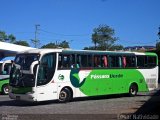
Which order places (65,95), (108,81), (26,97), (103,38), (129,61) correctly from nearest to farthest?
(26,97) → (65,95) → (108,81) → (129,61) → (103,38)

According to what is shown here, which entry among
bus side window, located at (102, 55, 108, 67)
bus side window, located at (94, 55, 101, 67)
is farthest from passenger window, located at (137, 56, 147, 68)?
bus side window, located at (94, 55, 101, 67)

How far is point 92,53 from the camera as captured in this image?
2266cm

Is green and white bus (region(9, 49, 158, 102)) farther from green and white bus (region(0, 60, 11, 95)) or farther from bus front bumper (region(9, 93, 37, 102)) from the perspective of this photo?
green and white bus (region(0, 60, 11, 95))

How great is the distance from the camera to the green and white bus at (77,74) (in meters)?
19.5

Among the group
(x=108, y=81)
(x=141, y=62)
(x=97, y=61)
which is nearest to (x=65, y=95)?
(x=97, y=61)

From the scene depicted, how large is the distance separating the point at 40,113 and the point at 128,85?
33.7 feet

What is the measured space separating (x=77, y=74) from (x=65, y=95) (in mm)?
1383

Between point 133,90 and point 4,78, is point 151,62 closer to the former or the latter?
point 133,90

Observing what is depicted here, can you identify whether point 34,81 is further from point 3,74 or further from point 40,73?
point 3,74

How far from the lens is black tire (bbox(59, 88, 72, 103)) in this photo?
20938 millimetres

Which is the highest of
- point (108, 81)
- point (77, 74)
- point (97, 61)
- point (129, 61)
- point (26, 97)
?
point (129, 61)

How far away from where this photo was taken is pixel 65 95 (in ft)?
69.2

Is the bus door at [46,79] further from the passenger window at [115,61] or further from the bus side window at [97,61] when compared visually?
the passenger window at [115,61]

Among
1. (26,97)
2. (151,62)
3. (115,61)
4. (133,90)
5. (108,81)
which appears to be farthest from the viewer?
(151,62)
